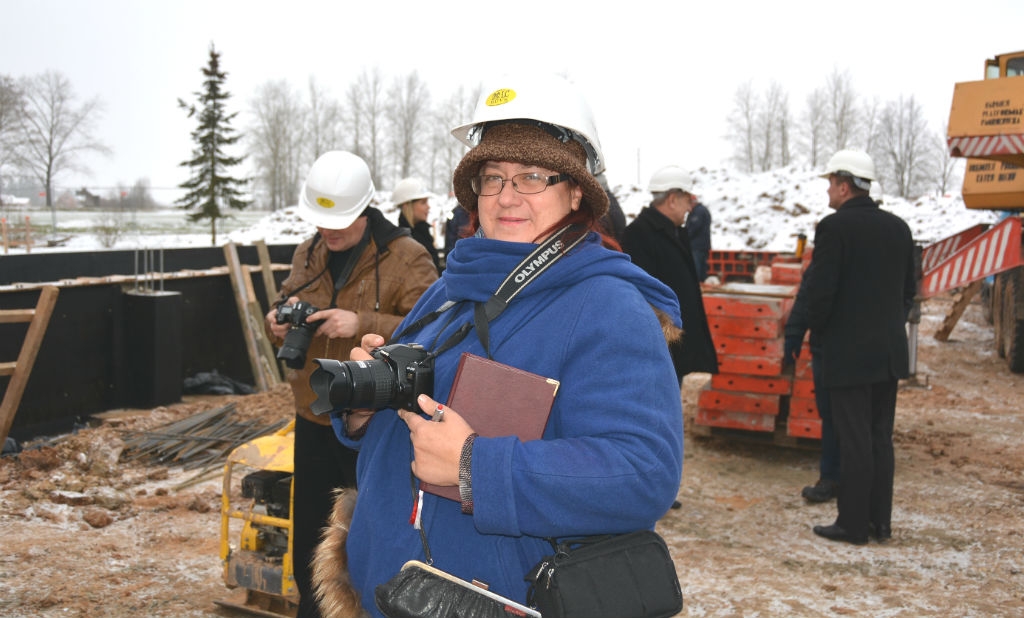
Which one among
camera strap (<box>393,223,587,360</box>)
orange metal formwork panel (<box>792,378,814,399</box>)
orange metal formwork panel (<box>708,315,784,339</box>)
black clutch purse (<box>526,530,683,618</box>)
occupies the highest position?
camera strap (<box>393,223,587,360</box>)

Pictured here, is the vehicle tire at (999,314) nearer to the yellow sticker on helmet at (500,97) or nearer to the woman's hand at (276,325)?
the woman's hand at (276,325)

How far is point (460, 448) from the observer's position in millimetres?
1710

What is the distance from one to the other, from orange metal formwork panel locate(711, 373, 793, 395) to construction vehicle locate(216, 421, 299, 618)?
4195 mm

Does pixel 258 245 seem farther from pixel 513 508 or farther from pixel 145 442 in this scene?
pixel 513 508

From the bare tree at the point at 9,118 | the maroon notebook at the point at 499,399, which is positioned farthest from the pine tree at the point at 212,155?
the maroon notebook at the point at 499,399

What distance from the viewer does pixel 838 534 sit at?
18.3 ft

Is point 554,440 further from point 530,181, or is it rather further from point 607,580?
→ point 530,181

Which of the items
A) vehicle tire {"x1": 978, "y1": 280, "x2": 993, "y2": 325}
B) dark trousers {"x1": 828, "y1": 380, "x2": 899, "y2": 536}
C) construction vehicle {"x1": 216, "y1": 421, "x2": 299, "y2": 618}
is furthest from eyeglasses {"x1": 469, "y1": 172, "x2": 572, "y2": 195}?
vehicle tire {"x1": 978, "y1": 280, "x2": 993, "y2": 325}

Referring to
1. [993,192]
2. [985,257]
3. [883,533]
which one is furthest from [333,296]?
[993,192]

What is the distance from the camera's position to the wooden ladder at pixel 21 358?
6.39 m

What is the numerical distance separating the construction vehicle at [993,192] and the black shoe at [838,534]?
4.82m

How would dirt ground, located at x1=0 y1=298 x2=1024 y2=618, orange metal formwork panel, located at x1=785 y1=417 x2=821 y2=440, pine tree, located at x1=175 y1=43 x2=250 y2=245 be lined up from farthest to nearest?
pine tree, located at x1=175 y1=43 x2=250 y2=245 → orange metal formwork panel, located at x1=785 y1=417 x2=821 y2=440 → dirt ground, located at x1=0 y1=298 x2=1024 y2=618

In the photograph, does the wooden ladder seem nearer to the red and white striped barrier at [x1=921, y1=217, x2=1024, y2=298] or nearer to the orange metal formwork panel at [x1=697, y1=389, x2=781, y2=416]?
the orange metal formwork panel at [x1=697, y1=389, x2=781, y2=416]

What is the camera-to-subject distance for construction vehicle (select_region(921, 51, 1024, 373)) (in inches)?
329
